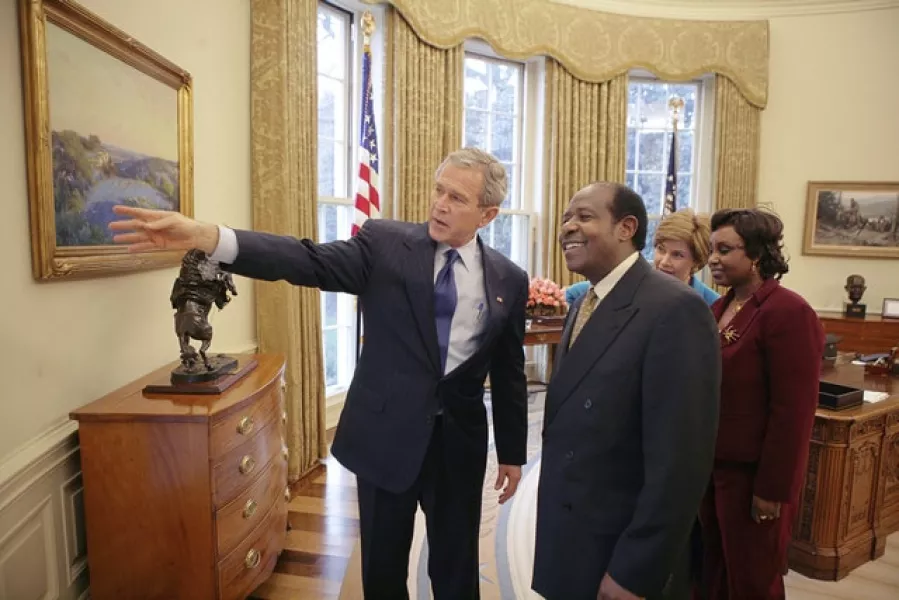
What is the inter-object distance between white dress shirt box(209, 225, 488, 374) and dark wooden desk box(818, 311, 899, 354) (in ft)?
20.4

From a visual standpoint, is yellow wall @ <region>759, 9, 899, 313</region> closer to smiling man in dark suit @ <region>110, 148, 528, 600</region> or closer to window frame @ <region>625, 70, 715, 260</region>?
window frame @ <region>625, 70, 715, 260</region>

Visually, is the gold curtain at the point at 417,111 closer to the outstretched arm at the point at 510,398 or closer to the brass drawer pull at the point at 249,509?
the brass drawer pull at the point at 249,509

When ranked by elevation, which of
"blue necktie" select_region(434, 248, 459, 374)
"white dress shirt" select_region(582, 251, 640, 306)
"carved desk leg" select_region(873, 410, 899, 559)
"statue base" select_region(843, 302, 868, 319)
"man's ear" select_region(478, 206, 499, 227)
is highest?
"man's ear" select_region(478, 206, 499, 227)

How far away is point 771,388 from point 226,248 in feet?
5.68

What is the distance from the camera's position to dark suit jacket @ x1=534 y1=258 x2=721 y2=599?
4.28ft

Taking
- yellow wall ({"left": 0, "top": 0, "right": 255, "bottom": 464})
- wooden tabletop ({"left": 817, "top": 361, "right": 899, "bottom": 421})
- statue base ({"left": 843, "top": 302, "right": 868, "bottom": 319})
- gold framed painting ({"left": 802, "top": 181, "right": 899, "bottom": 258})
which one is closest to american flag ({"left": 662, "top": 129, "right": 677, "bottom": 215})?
gold framed painting ({"left": 802, "top": 181, "right": 899, "bottom": 258})

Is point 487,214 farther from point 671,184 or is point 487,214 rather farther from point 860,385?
point 671,184

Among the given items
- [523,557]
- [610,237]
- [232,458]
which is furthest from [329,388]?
[610,237]

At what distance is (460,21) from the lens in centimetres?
576

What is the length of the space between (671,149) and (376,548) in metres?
6.27

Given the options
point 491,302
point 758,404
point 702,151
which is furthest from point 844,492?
point 702,151

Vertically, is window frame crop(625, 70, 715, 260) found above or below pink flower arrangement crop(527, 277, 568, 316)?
above

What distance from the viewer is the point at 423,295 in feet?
6.16

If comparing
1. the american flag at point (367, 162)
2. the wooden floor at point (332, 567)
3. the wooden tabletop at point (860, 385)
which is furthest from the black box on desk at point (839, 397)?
the american flag at point (367, 162)
